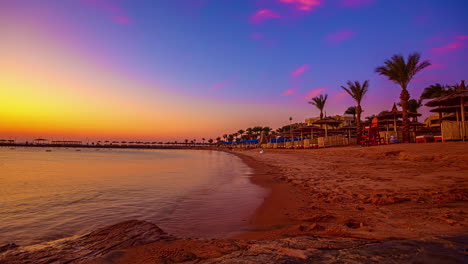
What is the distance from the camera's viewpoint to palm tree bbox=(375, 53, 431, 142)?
19656 mm

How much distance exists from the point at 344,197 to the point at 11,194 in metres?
8.80

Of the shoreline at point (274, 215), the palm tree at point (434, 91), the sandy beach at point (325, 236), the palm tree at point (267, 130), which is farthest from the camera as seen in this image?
the palm tree at point (267, 130)

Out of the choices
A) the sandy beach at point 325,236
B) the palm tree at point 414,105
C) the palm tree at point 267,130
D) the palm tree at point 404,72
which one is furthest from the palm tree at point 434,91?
the palm tree at point 267,130

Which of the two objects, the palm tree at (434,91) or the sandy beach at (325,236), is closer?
the sandy beach at (325,236)

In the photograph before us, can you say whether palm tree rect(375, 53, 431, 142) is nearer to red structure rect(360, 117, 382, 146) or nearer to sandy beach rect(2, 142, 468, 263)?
red structure rect(360, 117, 382, 146)

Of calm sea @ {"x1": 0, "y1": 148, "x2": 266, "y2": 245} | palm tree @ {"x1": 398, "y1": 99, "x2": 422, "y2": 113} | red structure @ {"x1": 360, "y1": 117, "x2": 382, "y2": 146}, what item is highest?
palm tree @ {"x1": 398, "y1": 99, "x2": 422, "y2": 113}

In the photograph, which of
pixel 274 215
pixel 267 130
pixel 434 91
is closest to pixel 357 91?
pixel 434 91

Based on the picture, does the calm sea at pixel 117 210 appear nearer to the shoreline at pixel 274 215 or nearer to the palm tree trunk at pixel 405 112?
the shoreline at pixel 274 215

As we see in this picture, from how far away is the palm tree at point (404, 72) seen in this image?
64.5 feet

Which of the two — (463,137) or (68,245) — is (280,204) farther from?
(463,137)

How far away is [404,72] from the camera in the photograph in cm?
2006

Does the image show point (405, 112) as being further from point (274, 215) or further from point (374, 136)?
point (274, 215)

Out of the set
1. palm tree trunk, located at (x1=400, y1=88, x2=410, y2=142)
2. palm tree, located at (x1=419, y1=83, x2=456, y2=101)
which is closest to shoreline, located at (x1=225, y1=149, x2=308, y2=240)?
palm tree trunk, located at (x1=400, y1=88, x2=410, y2=142)

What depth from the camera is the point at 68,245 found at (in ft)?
9.78
